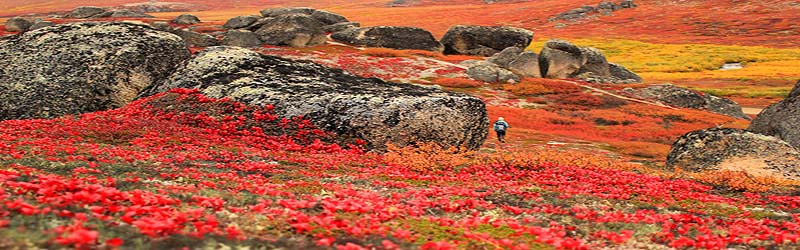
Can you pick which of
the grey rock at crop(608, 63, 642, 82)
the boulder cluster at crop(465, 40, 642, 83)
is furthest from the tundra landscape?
the grey rock at crop(608, 63, 642, 82)

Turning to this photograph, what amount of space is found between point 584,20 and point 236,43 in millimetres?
125172

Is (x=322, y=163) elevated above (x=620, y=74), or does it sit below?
above

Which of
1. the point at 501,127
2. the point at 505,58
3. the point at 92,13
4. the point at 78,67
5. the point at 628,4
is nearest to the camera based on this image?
the point at 78,67

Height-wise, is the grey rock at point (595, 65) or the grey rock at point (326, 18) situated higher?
the grey rock at point (326, 18)

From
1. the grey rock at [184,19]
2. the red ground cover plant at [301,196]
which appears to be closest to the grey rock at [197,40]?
the grey rock at [184,19]

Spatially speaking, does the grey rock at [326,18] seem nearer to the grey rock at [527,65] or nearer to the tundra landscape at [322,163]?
the grey rock at [527,65]

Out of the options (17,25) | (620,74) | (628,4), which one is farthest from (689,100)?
(628,4)

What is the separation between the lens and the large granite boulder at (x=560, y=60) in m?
81.0

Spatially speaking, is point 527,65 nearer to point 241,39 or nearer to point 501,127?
point 241,39

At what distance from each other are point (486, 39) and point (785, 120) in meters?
66.5

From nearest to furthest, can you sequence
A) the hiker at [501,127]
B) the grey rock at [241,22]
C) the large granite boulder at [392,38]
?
the hiker at [501,127] < the large granite boulder at [392,38] < the grey rock at [241,22]

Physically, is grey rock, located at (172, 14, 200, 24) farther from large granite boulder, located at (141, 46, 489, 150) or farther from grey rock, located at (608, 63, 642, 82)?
large granite boulder, located at (141, 46, 489, 150)

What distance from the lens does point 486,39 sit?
320ft

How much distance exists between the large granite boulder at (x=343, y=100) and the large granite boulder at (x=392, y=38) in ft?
225
